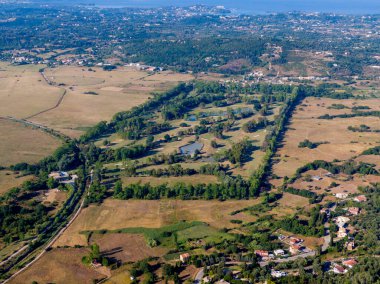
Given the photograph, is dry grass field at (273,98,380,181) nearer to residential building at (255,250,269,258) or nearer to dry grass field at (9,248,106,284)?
residential building at (255,250,269,258)

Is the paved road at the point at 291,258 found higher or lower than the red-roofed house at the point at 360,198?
lower

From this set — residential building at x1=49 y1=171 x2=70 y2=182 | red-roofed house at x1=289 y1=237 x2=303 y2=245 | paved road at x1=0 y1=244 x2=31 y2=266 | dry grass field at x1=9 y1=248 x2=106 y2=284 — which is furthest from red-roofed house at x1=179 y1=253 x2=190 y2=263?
residential building at x1=49 y1=171 x2=70 y2=182

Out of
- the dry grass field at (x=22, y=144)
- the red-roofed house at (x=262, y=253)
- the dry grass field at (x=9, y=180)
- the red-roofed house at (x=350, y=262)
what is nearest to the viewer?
the red-roofed house at (x=350, y=262)

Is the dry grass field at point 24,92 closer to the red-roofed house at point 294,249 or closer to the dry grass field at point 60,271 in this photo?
the dry grass field at point 60,271

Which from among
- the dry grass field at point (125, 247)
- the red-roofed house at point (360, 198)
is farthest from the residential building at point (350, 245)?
the dry grass field at point (125, 247)

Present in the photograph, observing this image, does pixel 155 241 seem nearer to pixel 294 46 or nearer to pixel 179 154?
pixel 179 154

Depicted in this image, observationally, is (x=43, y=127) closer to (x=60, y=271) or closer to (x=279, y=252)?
(x=60, y=271)

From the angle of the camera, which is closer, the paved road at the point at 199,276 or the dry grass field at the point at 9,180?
the paved road at the point at 199,276

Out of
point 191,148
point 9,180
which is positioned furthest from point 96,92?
point 9,180
